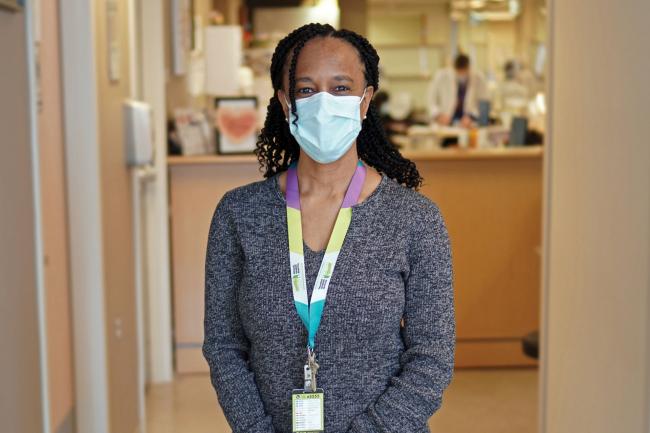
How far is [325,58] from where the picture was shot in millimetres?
1873

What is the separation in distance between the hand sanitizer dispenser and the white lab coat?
579cm

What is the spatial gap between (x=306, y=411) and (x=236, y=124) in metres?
3.98

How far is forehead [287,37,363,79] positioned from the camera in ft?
6.14

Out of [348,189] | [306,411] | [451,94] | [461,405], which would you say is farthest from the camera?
[451,94]
